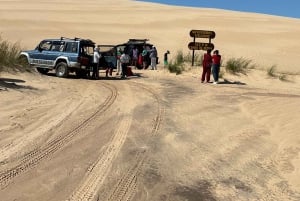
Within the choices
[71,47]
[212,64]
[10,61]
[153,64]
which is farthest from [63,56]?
[153,64]

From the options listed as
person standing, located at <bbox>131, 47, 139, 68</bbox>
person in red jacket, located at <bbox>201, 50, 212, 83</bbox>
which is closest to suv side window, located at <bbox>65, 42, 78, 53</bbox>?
person in red jacket, located at <bbox>201, 50, 212, 83</bbox>

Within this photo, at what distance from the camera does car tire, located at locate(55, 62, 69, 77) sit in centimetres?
2178

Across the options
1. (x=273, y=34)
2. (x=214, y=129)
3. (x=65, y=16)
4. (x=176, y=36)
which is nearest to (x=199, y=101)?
(x=214, y=129)

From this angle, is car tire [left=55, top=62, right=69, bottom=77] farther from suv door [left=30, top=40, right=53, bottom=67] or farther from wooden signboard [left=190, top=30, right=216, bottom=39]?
wooden signboard [left=190, top=30, right=216, bottom=39]

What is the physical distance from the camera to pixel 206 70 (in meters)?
22.1

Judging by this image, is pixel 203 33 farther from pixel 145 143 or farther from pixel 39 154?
pixel 39 154

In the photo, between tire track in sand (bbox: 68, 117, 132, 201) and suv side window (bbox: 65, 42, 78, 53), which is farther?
suv side window (bbox: 65, 42, 78, 53)

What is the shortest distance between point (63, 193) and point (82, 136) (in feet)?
10.1

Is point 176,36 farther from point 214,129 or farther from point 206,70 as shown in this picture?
point 214,129

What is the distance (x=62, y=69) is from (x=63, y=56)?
0.53m

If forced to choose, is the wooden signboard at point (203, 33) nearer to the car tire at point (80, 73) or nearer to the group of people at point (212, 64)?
the group of people at point (212, 64)

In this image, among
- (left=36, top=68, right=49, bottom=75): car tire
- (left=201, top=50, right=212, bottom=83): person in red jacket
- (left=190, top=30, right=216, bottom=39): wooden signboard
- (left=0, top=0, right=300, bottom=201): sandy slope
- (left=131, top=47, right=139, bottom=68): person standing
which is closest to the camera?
(left=0, top=0, right=300, bottom=201): sandy slope

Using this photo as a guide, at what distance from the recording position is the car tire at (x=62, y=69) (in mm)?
21781

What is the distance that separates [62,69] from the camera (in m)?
21.9
